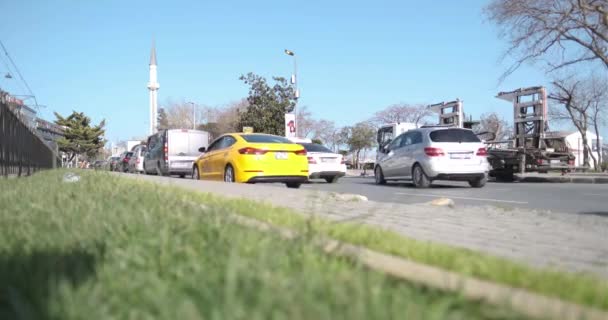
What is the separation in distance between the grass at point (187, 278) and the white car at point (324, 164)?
1384 centimetres

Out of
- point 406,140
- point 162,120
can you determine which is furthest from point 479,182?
point 162,120

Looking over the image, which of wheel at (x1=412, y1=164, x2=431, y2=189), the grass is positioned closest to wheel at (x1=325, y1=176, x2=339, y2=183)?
wheel at (x1=412, y1=164, x2=431, y2=189)

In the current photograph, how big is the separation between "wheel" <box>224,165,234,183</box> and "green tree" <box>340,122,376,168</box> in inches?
2005

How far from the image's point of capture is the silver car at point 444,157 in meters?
13.5

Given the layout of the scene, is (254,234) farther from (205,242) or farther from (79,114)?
(79,114)

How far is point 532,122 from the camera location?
1853 cm

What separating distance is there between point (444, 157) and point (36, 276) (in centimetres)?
1218

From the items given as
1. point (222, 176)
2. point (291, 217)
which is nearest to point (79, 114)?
point (222, 176)

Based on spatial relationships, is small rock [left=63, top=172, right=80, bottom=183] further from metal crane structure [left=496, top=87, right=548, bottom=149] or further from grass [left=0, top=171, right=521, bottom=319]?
metal crane structure [left=496, top=87, right=548, bottom=149]

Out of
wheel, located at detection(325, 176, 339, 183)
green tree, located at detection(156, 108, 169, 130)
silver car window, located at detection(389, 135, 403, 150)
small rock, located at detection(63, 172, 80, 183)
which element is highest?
green tree, located at detection(156, 108, 169, 130)

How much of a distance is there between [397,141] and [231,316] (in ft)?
46.8

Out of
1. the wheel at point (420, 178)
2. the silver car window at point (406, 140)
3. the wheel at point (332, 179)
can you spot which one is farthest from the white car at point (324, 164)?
the wheel at point (420, 178)

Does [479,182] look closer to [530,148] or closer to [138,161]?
[530,148]

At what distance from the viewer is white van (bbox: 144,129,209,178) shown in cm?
2192
